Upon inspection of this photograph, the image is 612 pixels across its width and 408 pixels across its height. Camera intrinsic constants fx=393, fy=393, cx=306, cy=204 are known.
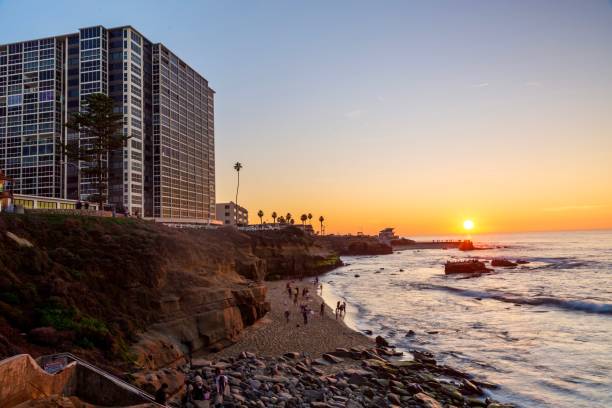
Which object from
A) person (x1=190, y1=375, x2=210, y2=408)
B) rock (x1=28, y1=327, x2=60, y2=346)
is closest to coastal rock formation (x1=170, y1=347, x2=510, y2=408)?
person (x1=190, y1=375, x2=210, y2=408)

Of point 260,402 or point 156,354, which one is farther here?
point 156,354

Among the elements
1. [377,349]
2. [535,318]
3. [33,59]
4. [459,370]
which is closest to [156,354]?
[377,349]

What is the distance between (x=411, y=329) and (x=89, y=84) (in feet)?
257

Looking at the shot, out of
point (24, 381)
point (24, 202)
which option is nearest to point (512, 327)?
point (24, 381)

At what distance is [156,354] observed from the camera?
19969mm

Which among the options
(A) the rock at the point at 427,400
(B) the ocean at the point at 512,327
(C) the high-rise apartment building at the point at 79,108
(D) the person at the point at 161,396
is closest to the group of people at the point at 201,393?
(D) the person at the point at 161,396

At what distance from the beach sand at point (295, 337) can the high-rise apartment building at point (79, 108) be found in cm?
5380

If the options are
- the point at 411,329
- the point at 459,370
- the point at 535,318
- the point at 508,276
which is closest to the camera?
the point at 459,370

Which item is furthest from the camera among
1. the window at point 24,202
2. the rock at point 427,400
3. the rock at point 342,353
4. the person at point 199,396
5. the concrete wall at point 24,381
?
the window at point 24,202

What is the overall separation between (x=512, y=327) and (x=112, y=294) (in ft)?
110

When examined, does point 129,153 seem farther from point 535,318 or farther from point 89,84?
point 535,318

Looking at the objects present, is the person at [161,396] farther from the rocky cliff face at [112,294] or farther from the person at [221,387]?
the rocky cliff face at [112,294]

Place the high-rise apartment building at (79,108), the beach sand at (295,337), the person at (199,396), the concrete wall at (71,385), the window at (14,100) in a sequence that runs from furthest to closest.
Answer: the window at (14,100), the high-rise apartment building at (79,108), the beach sand at (295,337), the person at (199,396), the concrete wall at (71,385)

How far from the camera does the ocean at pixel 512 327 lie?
2289cm
